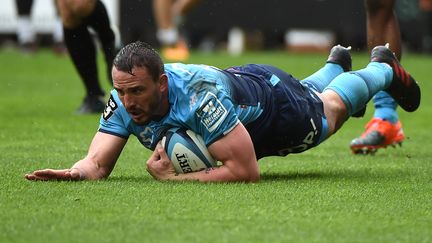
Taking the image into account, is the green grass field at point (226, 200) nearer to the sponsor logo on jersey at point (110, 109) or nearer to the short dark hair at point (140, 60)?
the sponsor logo on jersey at point (110, 109)

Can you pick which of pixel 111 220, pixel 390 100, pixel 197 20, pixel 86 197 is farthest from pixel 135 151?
pixel 197 20

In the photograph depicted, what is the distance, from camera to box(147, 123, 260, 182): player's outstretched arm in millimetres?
4312

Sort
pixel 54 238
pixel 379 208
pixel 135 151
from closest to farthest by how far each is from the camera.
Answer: pixel 54 238, pixel 379 208, pixel 135 151

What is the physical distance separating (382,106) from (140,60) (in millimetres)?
2040

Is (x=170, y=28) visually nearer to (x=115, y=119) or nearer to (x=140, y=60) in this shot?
(x=115, y=119)

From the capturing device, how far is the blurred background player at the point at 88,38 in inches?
282

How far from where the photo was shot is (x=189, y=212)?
3.71 meters

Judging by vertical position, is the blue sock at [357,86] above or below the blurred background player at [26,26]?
above

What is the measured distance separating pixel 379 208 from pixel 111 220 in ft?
3.00

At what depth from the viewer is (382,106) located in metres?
5.99

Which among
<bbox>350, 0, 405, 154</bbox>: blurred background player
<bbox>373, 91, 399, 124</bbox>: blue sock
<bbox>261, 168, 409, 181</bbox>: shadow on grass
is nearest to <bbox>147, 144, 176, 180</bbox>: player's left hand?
<bbox>261, 168, 409, 181</bbox>: shadow on grass

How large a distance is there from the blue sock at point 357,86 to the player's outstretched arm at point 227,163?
0.67 meters

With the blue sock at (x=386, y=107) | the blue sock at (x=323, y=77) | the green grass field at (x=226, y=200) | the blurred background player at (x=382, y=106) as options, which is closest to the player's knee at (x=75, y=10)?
the green grass field at (x=226, y=200)

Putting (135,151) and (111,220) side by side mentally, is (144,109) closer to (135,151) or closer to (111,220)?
(111,220)
